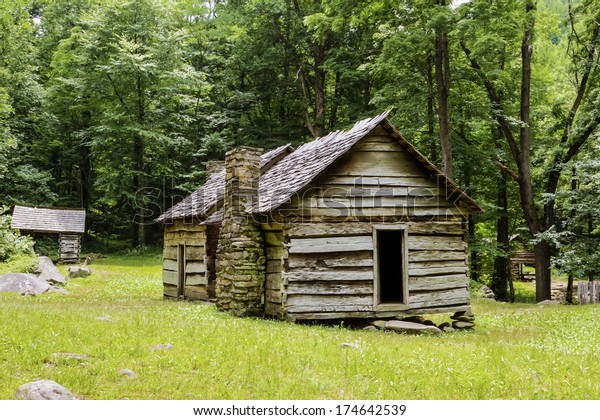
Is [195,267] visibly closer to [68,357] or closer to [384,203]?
[384,203]

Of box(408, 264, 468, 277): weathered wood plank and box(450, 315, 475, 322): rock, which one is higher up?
box(408, 264, 468, 277): weathered wood plank

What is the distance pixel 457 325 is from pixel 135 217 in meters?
34.8

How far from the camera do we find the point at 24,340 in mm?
9070

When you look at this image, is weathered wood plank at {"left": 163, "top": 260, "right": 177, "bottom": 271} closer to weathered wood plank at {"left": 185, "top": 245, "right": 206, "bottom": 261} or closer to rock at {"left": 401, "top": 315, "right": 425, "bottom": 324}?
weathered wood plank at {"left": 185, "top": 245, "right": 206, "bottom": 261}

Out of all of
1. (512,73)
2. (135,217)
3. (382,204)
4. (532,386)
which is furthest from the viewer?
(135,217)

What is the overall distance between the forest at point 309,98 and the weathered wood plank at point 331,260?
10.2m

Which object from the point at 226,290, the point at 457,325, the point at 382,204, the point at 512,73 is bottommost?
the point at 457,325

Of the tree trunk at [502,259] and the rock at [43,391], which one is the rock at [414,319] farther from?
the tree trunk at [502,259]

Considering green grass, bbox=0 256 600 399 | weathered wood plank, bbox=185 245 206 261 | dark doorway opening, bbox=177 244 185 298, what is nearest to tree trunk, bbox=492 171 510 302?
weathered wood plank, bbox=185 245 206 261

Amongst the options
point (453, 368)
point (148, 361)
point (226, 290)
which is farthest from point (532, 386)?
point (226, 290)

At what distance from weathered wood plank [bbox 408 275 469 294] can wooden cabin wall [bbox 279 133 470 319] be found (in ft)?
0.09

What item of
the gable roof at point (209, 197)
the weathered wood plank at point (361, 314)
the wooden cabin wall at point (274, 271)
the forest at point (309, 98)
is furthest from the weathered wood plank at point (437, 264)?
the forest at point (309, 98)

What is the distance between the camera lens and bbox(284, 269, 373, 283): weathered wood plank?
555 inches

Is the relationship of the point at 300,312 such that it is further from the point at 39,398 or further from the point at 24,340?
the point at 39,398
